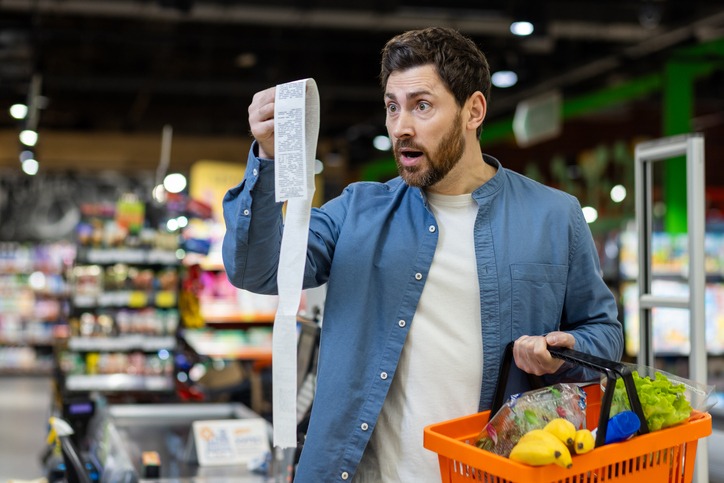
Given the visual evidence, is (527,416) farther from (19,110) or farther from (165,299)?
Answer: (19,110)

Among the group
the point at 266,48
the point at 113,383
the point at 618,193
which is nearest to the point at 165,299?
the point at 113,383

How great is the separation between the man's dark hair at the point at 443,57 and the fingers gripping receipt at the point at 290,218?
30cm

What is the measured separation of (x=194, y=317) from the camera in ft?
27.0

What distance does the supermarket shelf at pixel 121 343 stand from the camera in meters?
7.96

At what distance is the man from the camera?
2000 millimetres

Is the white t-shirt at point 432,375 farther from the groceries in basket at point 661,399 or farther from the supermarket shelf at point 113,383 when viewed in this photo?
the supermarket shelf at point 113,383

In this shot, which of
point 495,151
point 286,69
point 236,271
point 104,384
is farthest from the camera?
point 495,151

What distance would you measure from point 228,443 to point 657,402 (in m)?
2.63

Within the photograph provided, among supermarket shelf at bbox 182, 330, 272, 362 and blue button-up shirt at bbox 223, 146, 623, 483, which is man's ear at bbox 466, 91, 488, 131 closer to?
blue button-up shirt at bbox 223, 146, 623, 483

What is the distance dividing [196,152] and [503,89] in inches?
304

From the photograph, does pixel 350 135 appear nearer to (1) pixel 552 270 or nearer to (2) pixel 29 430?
(2) pixel 29 430

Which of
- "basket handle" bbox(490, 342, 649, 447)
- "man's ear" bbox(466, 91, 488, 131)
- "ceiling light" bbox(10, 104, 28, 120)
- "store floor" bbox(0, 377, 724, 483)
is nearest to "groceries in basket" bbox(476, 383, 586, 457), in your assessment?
"basket handle" bbox(490, 342, 649, 447)

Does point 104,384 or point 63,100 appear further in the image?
point 63,100

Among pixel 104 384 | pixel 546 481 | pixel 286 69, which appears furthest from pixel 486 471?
pixel 286 69
